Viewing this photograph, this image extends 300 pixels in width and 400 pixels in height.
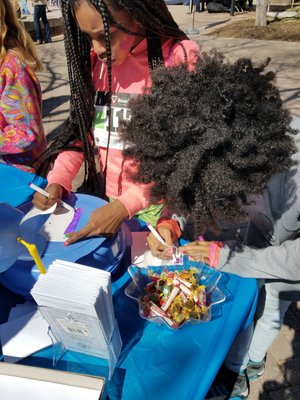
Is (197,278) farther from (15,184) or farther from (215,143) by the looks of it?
(15,184)

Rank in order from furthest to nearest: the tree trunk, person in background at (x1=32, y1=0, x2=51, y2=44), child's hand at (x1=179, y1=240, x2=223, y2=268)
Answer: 1. the tree trunk
2. person in background at (x1=32, y1=0, x2=51, y2=44)
3. child's hand at (x1=179, y1=240, x2=223, y2=268)

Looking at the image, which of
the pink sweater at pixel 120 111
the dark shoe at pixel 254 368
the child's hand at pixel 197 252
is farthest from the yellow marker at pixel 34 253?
the dark shoe at pixel 254 368

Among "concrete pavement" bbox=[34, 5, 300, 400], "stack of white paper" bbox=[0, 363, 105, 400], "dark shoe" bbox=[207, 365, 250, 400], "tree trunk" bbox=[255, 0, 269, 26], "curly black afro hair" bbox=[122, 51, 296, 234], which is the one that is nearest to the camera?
"stack of white paper" bbox=[0, 363, 105, 400]

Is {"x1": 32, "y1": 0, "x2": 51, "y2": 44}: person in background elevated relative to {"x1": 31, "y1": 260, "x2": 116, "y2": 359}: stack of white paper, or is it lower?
elevated

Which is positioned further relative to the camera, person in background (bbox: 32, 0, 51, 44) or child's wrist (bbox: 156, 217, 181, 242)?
person in background (bbox: 32, 0, 51, 44)

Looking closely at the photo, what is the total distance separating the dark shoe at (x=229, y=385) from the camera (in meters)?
1.46

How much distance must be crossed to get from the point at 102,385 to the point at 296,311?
5.16ft

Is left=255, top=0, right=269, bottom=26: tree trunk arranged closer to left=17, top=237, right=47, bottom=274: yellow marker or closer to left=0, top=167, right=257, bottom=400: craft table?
left=0, top=167, right=257, bottom=400: craft table

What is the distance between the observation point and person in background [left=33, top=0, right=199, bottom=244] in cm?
100

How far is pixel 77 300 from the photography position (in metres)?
0.68

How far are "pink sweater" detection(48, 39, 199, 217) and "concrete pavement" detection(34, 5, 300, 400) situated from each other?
3.47 feet

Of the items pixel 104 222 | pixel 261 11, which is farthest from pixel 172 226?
pixel 261 11

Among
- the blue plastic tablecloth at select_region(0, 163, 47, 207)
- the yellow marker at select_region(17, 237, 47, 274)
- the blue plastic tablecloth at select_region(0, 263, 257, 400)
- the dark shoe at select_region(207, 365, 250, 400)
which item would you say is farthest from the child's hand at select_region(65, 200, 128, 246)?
the dark shoe at select_region(207, 365, 250, 400)

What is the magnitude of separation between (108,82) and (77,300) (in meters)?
0.82
